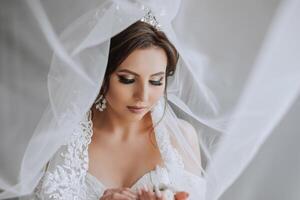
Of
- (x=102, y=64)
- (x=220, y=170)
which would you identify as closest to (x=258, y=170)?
(x=220, y=170)

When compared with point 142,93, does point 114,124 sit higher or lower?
lower

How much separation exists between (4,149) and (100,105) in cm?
29

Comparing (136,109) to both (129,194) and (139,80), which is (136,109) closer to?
A: (139,80)

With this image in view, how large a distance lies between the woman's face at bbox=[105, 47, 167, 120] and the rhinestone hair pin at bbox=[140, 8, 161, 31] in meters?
0.06

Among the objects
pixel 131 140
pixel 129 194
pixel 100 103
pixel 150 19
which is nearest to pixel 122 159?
pixel 131 140

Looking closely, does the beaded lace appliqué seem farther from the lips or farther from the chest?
the lips

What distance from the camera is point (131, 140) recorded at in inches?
50.1

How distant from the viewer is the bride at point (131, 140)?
104 cm

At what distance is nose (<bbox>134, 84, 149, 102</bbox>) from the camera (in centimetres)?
106

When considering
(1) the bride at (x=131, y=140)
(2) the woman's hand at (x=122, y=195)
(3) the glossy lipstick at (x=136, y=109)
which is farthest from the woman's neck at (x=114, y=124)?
(2) the woman's hand at (x=122, y=195)

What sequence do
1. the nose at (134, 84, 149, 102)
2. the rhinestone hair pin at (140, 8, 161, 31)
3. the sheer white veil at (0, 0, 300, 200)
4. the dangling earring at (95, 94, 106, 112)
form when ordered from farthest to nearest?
the dangling earring at (95, 94, 106, 112)
the nose at (134, 84, 149, 102)
the rhinestone hair pin at (140, 8, 161, 31)
the sheer white veil at (0, 0, 300, 200)

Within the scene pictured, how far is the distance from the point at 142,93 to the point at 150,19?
17cm

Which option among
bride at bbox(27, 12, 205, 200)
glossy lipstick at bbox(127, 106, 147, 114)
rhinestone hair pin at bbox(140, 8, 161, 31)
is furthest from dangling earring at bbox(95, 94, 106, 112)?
rhinestone hair pin at bbox(140, 8, 161, 31)

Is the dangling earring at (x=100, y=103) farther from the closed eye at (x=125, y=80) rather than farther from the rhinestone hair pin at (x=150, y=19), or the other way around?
the rhinestone hair pin at (x=150, y=19)
